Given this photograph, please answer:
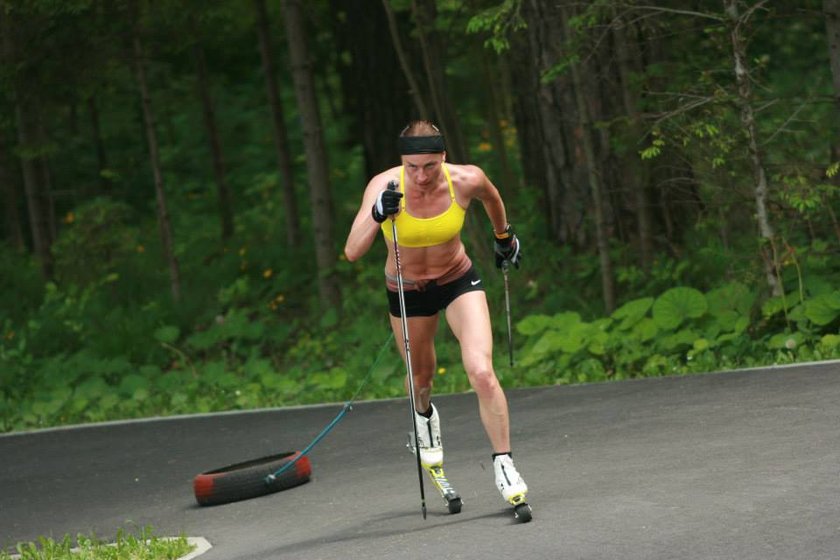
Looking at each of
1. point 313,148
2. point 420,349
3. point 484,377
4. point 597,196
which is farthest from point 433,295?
point 313,148

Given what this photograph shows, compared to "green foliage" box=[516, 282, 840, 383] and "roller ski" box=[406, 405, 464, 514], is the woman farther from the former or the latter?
"green foliage" box=[516, 282, 840, 383]

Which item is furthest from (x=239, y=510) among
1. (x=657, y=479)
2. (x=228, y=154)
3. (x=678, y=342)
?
(x=228, y=154)

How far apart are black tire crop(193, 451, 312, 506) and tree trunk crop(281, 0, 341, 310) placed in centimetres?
914

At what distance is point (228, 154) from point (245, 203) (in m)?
2.84

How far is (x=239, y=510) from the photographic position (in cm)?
998

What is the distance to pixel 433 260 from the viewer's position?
28.1 feet

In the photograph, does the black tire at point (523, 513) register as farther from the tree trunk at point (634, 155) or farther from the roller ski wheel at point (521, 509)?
the tree trunk at point (634, 155)

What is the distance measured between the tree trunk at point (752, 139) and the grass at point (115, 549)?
669 centimetres

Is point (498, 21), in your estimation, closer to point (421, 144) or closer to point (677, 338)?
point (677, 338)

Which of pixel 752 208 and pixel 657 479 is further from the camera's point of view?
pixel 752 208

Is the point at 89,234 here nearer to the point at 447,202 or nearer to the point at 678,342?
the point at 678,342

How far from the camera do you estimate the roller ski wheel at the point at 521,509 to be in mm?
7758

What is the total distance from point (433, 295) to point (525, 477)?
1.50m

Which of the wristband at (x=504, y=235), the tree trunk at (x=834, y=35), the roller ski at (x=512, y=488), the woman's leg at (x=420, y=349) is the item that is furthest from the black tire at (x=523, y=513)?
the tree trunk at (x=834, y=35)
